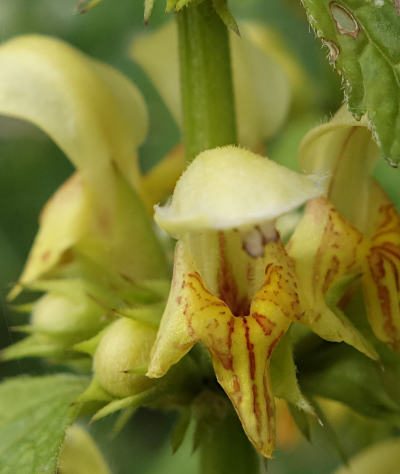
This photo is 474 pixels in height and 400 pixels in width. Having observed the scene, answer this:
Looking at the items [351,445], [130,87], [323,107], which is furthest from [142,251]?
[323,107]

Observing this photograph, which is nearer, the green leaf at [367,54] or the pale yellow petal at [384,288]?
the green leaf at [367,54]

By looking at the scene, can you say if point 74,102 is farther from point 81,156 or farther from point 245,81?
point 245,81

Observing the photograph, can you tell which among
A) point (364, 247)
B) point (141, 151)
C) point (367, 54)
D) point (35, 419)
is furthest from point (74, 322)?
point (141, 151)

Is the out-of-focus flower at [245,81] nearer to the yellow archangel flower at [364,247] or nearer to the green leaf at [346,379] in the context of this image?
the yellow archangel flower at [364,247]

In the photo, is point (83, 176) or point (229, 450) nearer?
point (229, 450)

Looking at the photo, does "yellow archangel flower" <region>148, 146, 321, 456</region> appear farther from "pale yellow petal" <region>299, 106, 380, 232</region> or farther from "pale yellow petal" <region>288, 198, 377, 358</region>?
"pale yellow petal" <region>299, 106, 380, 232</region>

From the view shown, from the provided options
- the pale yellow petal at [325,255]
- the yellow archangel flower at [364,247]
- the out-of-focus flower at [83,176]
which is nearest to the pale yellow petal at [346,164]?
the yellow archangel flower at [364,247]
